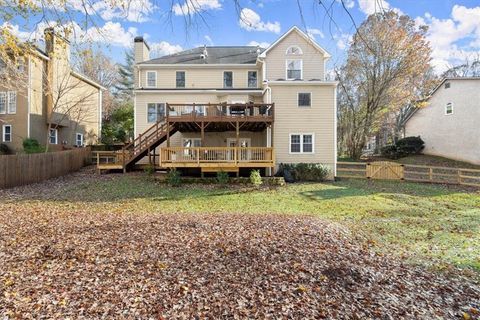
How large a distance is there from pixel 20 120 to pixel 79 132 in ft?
19.7

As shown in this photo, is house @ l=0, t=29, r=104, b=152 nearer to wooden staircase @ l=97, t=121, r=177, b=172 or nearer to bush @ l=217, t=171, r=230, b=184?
wooden staircase @ l=97, t=121, r=177, b=172

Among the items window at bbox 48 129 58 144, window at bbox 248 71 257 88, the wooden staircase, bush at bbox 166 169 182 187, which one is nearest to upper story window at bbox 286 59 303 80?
window at bbox 248 71 257 88

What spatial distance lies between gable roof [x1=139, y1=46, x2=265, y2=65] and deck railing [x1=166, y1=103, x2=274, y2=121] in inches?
179

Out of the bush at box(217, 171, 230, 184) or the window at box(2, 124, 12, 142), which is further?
the window at box(2, 124, 12, 142)

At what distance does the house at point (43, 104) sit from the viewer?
20688 millimetres

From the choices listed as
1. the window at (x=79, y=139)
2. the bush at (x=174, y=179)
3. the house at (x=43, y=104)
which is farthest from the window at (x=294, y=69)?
the window at (x=79, y=139)

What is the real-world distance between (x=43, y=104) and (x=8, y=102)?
7.01ft

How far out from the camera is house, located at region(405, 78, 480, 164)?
23625 millimetres

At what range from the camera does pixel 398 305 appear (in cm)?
403

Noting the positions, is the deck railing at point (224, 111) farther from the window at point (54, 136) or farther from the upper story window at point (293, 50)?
the window at point (54, 136)

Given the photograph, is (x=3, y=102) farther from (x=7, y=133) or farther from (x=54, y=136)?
(x=54, y=136)

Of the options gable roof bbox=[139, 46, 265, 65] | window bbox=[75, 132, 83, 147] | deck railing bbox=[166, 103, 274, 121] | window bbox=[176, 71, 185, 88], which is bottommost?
window bbox=[75, 132, 83, 147]

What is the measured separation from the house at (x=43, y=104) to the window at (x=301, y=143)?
15.3 meters

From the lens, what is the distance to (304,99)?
18.5m
